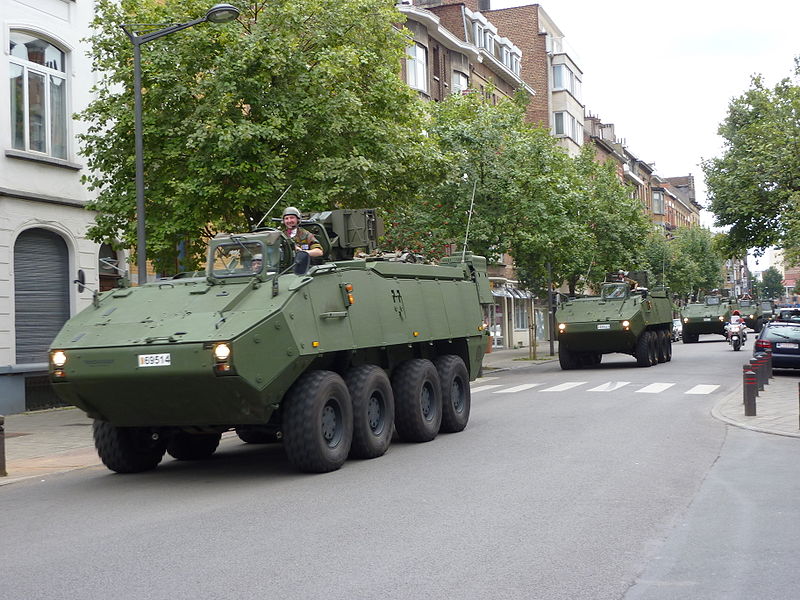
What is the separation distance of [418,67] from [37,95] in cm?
2467

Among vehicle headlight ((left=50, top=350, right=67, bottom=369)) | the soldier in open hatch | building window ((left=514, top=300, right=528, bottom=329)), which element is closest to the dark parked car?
the soldier in open hatch

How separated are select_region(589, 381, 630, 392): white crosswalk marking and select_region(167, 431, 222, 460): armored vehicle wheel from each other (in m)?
10.2

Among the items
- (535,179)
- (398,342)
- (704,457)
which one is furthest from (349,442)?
(535,179)

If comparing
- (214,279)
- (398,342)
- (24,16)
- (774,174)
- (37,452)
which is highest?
(24,16)

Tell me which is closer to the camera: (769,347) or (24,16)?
(24,16)

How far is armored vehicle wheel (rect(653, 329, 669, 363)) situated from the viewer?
29.5 meters

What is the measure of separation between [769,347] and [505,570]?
1869 centimetres

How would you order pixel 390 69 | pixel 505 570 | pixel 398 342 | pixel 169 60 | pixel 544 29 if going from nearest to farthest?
pixel 505 570 < pixel 398 342 < pixel 169 60 < pixel 390 69 < pixel 544 29

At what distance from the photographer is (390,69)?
63.9 feet

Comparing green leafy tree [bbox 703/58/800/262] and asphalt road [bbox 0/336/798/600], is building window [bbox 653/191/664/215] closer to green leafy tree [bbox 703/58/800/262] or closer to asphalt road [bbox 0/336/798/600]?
green leafy tree [bbox 703/58/800/262]

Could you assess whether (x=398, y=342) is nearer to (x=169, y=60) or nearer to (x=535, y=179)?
(x=169, y=60)

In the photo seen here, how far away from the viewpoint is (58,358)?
31.9ft

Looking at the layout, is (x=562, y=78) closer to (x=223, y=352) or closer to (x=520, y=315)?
(x=520, y=315)

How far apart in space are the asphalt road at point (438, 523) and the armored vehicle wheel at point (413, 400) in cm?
32
